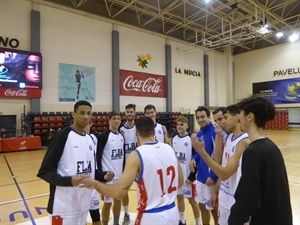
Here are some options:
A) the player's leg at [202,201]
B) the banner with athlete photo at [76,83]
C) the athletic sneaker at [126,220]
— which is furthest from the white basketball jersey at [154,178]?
the banner with athlete photo at [76,83]

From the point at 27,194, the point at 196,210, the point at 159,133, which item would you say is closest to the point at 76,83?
the point at 27,194

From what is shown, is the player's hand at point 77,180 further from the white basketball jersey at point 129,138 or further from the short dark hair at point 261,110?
the white basketball jersey at point 129,138

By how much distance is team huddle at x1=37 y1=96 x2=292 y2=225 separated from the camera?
1409 mm

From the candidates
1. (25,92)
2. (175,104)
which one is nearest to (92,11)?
(25,92)

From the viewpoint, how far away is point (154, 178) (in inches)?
72.2

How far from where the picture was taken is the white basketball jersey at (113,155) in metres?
3.72

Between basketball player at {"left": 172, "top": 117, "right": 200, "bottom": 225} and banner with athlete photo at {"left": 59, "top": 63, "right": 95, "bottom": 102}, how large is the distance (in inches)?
434

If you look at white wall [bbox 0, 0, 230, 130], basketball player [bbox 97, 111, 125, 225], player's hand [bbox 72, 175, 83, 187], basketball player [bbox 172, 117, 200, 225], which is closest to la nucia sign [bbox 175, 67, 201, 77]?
white wall [bbox 0, 0, 230, 130]

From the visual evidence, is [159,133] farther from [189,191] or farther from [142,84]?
[142,84]

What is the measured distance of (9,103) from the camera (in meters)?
11.9

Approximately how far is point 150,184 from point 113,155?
2.00 m

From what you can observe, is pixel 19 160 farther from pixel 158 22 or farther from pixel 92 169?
pixel 158 22

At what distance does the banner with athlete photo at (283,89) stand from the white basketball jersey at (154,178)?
826 inches

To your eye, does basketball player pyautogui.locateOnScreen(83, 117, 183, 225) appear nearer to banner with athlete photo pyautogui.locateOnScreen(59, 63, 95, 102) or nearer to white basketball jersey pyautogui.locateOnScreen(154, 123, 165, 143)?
white basketball jersey pyautogui.locateOnScreen(154, 123, 165, 143)
